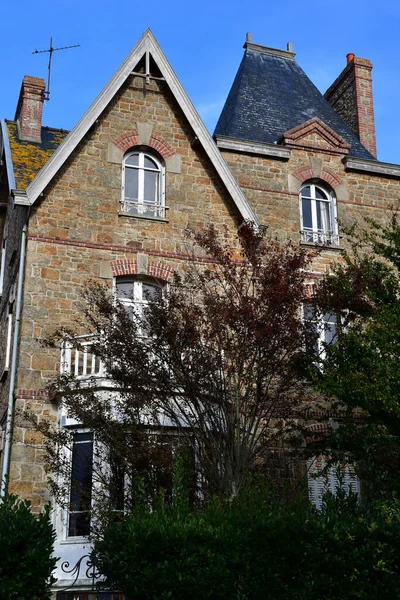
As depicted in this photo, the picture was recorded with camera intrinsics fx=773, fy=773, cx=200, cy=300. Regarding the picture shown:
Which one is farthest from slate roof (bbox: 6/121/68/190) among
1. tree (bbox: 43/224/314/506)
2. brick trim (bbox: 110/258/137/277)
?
tree (bbox: 43/224/314/506)

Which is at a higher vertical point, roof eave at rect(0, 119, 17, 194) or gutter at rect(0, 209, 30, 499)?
roof eave at rect(0, 119, 17, 194)

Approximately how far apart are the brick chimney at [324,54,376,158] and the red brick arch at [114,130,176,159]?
618cm

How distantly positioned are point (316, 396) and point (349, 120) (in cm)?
906

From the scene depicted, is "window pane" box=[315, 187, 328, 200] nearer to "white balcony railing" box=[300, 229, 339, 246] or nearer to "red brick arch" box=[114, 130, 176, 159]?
"white balcony railing" box=[300, 229, 339, 246]

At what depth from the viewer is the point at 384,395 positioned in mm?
10398

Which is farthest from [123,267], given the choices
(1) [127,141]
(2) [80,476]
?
(2) [80,476]

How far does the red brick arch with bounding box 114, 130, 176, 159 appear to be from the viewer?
16.2 meters

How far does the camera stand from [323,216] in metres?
17.7

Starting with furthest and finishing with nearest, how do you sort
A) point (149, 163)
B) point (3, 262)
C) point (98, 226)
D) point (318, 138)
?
point (3, 262) < point (318, 138) < point (149, 163) < point (98, 226)

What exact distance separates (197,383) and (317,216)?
7.66 m

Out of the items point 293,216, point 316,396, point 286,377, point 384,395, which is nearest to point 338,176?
point 293,216

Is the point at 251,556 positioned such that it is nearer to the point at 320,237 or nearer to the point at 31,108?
the point at 320,237

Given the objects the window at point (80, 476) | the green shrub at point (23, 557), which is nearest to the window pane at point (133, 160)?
the window at point (80, 476)

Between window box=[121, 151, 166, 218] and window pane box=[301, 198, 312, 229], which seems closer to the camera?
window box=[121, 151, 166, 218]
